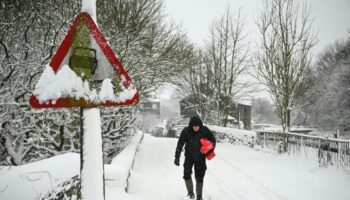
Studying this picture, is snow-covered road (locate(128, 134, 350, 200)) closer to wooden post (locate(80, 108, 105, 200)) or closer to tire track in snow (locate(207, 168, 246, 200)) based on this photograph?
tire track in snow (locate(207, 168, 246, 200))

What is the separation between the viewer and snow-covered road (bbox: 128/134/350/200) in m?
6.05

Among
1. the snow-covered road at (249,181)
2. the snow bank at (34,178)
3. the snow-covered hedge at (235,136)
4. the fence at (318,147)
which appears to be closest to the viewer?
the snow bank at (34,178)

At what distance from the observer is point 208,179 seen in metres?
7.27

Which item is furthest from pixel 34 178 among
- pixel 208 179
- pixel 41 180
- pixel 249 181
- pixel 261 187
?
pixel 249 181

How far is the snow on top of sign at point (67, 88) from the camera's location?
2.02 meters

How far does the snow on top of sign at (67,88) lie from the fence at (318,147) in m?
8.40

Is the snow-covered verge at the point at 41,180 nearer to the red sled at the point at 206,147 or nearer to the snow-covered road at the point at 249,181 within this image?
the snow-covered road at the point at 249,181

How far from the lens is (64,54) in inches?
84.2

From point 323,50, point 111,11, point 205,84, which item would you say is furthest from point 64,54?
point 323,50

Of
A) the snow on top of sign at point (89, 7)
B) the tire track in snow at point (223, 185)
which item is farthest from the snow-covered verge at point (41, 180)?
the tire track in snow at point (223, 185)

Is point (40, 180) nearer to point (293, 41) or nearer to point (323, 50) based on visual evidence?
point (293, 41)

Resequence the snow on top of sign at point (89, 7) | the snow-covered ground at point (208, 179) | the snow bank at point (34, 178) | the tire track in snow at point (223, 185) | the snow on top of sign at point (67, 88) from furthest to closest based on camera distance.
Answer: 1. the tire track in snow at point (223, 185)
2. the snow-covered ground at point (208, 179)
3. the snow bank at point (34, 178)
4. the snow on top of sign at point (89, 7)
5. the snow on top of sign at point (67, 88)

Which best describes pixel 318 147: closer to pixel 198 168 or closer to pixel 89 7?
pixel 198 168

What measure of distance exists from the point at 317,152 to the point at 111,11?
30.2 ft
